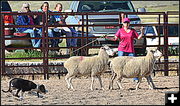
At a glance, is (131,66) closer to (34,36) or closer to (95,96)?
(95,96)

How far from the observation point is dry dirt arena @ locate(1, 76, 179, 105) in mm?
9156

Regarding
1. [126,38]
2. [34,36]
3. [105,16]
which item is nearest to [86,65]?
[126,38]

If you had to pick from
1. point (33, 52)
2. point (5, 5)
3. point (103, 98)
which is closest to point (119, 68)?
point (103, 98)

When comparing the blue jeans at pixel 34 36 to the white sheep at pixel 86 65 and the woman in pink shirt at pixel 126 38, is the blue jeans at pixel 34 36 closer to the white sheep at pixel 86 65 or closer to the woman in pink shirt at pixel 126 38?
the woman in pink shirt at pixel 126 38

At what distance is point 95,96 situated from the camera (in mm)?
9992

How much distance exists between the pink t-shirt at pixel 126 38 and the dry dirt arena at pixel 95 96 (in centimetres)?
77

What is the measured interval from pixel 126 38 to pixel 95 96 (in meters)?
2.18

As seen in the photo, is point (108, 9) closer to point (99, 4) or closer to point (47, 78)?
point (99, 4)

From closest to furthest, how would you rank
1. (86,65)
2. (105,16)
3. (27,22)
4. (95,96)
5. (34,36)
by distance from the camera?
(95,96) < (86,65) < (27,22) < (34,36) < (105,16)

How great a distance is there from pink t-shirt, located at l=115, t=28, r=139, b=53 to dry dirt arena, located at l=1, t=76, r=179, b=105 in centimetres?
77

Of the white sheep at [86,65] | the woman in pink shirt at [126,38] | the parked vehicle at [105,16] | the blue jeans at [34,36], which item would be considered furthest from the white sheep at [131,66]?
the parked vehicle at [105,16]

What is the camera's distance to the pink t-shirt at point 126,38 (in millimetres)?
11797

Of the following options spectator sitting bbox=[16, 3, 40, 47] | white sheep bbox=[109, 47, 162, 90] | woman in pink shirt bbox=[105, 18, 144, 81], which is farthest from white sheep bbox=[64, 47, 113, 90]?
spectator sitting bbox=[16, 3, 40, 47]

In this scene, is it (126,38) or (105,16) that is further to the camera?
(105,16)
